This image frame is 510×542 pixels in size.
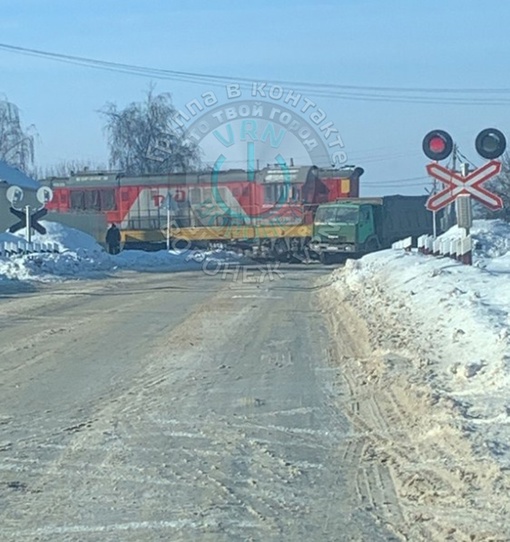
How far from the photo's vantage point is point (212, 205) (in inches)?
1829

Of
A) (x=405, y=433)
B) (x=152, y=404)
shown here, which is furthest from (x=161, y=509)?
(x=152, y=404)

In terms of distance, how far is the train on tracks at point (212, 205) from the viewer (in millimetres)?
43938

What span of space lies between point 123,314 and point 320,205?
2578 centimetres

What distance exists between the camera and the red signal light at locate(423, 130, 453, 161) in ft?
60.4

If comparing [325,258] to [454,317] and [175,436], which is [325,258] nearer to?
[454,317]

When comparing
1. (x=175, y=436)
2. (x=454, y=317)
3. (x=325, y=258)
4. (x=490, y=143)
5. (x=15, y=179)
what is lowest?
(x=325, y=258)

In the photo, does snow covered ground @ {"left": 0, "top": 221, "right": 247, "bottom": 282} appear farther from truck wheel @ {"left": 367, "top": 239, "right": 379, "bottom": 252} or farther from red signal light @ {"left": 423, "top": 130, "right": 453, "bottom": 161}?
red signal light @ {"left": 423, "top": 130, "right": 453, "bottom": 161}

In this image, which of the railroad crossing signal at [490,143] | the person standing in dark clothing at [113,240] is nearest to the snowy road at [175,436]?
the railroad crossing signal at [490,143]

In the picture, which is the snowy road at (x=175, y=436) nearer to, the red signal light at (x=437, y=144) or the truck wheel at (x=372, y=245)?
the red signal light at (x=437, y=144)

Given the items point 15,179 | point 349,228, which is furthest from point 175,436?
point 15,179

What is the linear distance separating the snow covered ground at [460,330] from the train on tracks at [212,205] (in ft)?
69.7

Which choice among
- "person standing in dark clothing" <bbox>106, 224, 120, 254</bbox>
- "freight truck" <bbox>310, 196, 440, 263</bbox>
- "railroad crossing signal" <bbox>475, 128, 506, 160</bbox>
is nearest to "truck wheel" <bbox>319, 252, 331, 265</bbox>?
"freight truck" <bbox>310, 196, 440, 263</bbox>

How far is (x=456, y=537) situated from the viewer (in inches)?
202

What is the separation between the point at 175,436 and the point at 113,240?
39101 millimetres
